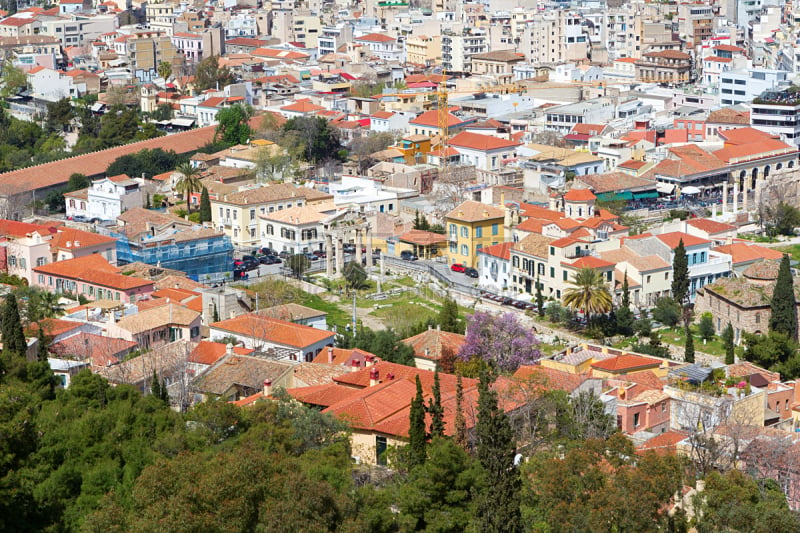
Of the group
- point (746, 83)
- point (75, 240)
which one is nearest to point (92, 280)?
point (75, 240)

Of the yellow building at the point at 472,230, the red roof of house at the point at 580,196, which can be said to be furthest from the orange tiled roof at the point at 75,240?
the red roof of house at the point at 580,196

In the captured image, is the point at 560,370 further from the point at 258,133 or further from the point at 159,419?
the point at 258,133

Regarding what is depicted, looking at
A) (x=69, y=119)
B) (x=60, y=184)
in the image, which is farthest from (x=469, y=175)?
(x=69, y=119)

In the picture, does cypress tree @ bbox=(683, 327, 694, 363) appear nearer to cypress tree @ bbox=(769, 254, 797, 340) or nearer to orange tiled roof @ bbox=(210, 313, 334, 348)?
cypress tree @ bbox=(769, 254, 797, 340)

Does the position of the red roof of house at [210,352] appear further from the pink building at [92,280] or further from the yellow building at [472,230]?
the yellow building at [472,230]

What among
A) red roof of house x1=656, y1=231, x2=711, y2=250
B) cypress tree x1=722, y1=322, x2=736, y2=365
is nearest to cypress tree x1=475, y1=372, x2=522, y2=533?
cypress tree x1=722, y1=322, x2=736, y2=365

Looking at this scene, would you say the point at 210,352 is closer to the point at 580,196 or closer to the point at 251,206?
the point at 251,206
